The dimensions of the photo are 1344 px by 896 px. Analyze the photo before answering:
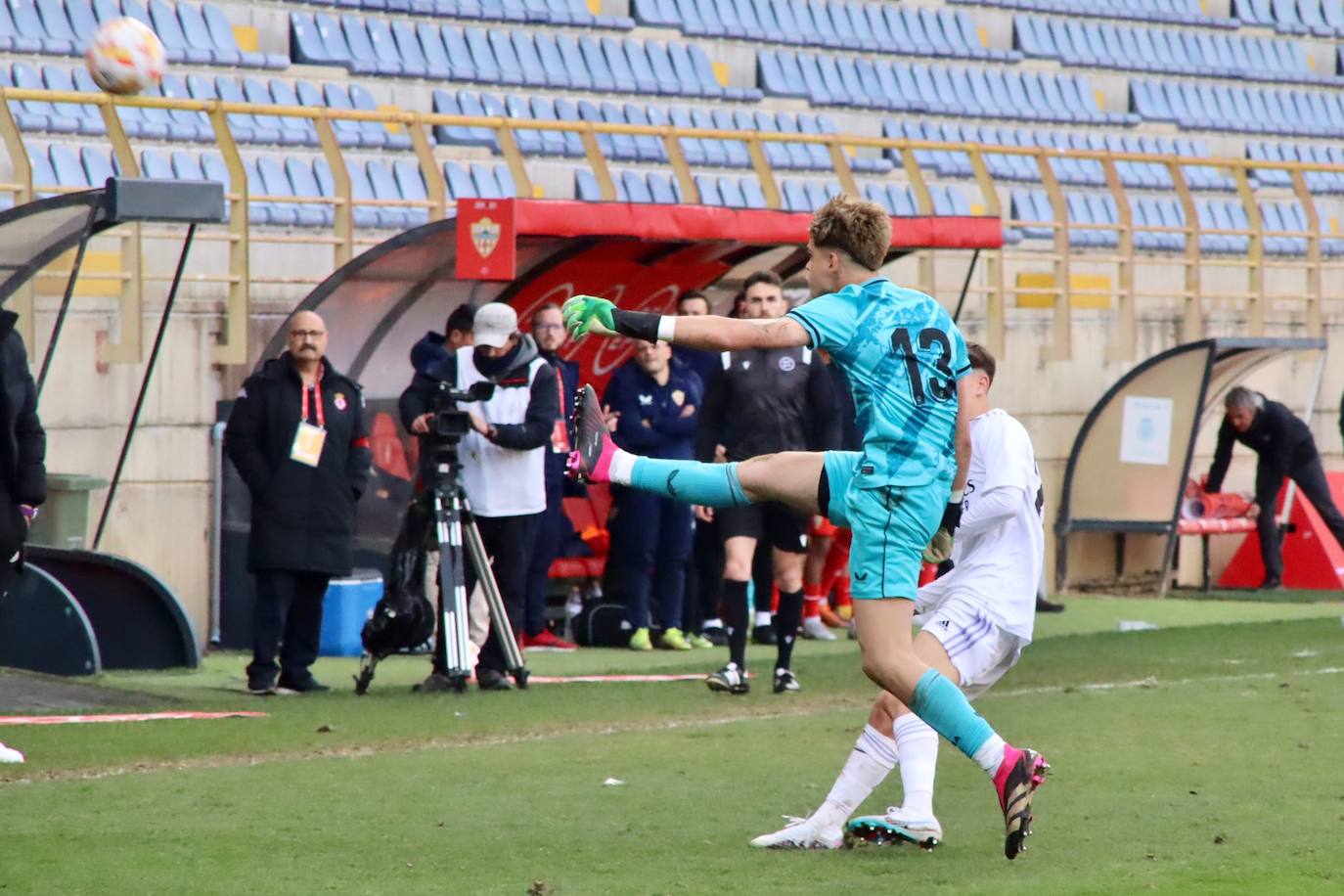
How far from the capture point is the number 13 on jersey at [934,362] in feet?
18.7

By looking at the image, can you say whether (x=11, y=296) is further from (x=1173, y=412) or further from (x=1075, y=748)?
(x=1173, y=412)

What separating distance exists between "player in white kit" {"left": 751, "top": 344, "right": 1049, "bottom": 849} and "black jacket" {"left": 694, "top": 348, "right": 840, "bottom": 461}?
385 centimetres

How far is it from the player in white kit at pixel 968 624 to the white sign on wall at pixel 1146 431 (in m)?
11.2

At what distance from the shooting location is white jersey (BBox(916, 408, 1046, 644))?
6352 millimetres

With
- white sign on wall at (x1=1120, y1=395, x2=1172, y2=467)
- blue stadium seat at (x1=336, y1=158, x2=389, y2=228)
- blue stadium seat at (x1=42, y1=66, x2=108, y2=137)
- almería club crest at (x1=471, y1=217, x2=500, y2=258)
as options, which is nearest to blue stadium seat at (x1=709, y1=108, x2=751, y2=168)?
blue stadium seat at (x1=336, y1=158, x2=389, y2=228)

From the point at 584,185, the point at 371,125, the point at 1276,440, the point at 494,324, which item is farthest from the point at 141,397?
the point at 1276,440

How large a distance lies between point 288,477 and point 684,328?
5.28 m

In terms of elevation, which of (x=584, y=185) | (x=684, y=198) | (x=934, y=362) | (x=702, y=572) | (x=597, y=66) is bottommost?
(x=702, y=572)

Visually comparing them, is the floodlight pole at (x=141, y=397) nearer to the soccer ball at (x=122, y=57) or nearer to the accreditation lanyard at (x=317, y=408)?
the soccer ball at (x=122, y=57)

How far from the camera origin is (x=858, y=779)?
20.1ft

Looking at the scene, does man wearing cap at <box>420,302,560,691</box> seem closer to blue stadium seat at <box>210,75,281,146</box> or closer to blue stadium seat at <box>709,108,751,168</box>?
blue stadium seat at <box>210,75,281,146</box>

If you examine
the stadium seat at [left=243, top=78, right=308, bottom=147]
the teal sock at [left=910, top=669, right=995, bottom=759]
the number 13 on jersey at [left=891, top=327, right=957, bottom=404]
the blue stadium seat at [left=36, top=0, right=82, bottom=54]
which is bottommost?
the teal sock at [left=910, top=669, right=995, bottom=759]

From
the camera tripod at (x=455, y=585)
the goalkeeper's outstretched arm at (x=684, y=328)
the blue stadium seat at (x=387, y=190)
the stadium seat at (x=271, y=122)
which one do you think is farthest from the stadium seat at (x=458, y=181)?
the goalkeeper's outstretched arm at (x=684, y=328)

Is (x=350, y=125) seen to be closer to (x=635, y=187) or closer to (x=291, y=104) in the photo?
(x=291, y=104)
